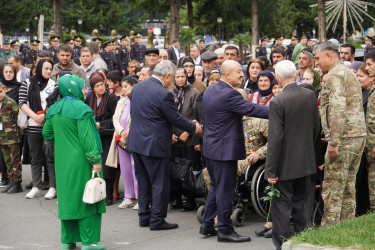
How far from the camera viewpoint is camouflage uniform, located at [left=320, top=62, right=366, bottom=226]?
680 centimetres

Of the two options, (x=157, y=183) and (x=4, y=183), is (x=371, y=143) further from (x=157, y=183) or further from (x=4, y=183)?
(x=4, y=183)

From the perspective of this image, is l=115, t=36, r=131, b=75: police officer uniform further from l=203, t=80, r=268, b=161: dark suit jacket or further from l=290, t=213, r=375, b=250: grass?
l=290, t=213, r=375, b=250: grass

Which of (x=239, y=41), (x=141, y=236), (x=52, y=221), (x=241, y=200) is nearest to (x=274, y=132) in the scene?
(x=241, y=200)

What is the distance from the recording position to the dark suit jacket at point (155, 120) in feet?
25.2

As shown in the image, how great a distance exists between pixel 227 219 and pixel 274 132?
133 centimetres

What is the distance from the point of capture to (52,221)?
332 inches

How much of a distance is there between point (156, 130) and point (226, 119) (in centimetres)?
110

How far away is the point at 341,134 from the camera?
22.2 feet

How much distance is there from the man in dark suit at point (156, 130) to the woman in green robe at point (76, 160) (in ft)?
3.27

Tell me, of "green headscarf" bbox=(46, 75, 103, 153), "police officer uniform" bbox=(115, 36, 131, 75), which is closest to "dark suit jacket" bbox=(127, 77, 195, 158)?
"green headscarf" bbox=(46, 75, 103, 153)

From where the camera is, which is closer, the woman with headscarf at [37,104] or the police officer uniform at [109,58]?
the woman with headscarf at [37,104]

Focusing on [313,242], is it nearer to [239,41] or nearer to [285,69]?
[285,69]

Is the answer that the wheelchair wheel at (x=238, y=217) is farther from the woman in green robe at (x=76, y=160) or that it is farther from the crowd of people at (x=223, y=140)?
the woman in green robe at (x=76, y=160)

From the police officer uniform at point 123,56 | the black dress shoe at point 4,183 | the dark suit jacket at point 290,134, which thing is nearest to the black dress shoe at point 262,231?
the dark suit jacket at point 290,134
